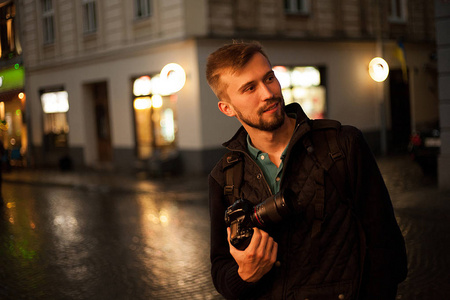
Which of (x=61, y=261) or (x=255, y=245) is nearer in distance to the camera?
(x=255, y=245)

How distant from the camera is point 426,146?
13031 mm

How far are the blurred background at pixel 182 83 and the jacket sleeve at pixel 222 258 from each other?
9.88 m

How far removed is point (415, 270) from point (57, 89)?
17.9 m

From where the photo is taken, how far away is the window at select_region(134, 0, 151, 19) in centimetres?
1803

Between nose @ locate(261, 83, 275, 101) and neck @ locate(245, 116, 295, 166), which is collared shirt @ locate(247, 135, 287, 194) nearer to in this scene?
neck @ locate(245, 116, 295, 166)

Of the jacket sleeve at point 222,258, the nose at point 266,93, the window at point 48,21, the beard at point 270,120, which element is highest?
the window at point 48,21

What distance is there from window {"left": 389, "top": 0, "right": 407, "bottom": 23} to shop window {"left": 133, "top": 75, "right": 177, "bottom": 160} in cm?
918

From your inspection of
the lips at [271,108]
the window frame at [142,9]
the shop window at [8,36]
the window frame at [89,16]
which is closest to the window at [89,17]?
the window frame at [89,16]

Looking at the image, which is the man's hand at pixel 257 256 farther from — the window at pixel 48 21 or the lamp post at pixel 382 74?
the lamp post at pixel 382 74

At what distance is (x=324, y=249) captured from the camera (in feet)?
7.39

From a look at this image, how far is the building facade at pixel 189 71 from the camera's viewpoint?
55.2ft

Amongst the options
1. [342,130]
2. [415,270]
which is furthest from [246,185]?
[415,270]

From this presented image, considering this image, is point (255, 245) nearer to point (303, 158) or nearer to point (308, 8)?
point (303, 158)

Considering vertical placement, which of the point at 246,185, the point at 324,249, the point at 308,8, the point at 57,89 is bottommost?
the point at 324,249
